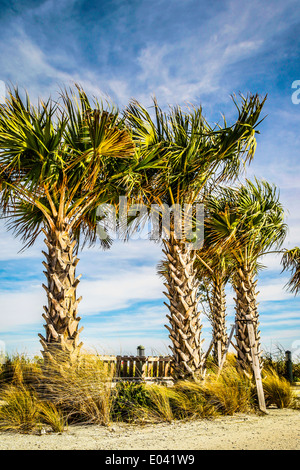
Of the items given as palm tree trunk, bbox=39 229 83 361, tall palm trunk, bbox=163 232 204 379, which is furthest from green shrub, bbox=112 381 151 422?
palm tree trunk, bbox=39 229 83 361

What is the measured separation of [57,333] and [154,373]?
764 cm

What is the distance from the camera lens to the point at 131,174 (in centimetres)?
848

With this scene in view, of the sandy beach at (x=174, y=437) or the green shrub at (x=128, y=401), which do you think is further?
the green shrub at (x=128, y=401)

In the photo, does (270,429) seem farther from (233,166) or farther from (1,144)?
(1,144)

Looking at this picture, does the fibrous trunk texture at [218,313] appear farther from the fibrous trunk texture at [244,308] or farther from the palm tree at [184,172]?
the palm tree at [184,172]

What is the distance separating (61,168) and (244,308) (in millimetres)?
7030

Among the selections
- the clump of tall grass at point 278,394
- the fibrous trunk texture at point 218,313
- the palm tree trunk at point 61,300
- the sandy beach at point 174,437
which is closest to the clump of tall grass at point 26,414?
the sandy beach at point 174,437

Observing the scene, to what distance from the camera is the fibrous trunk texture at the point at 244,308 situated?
36.0ft

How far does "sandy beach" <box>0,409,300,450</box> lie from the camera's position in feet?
17.2

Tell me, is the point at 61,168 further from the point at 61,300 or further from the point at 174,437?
the point at 174,437

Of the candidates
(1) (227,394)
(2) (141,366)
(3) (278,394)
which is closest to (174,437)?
(1) (227,394)

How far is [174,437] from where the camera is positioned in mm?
5727

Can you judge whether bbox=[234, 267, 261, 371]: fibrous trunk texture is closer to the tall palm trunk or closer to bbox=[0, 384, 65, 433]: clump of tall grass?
the tall palm trunk

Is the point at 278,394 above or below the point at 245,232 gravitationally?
below
